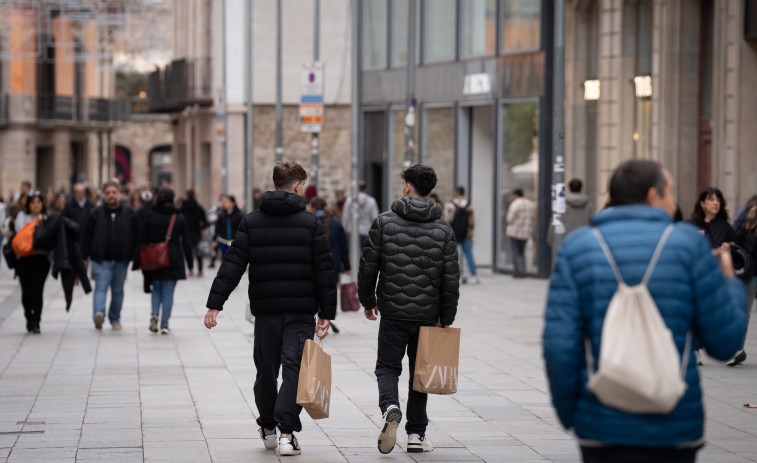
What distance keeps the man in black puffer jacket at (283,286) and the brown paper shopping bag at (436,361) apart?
0.60m

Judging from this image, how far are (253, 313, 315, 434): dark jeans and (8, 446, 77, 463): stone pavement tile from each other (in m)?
1.20

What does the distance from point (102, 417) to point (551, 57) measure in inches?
666

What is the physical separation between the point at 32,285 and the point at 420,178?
28.2ft

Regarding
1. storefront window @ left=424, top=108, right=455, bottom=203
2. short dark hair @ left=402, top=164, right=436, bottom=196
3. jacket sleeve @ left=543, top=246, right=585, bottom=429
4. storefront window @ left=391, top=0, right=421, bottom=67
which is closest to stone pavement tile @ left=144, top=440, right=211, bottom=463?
short dark hair @ left=402, top=164, right=436, bottom=196

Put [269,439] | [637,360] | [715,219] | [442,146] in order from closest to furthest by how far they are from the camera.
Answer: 1. [637,360]
2. [269,439]
3. [715,219]
4. [442,146]

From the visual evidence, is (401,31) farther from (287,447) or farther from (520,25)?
(287,447)

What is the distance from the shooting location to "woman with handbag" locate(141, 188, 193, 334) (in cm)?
1578

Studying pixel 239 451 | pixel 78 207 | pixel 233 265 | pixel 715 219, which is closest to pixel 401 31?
pixel 78 207

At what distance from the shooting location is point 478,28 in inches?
1091

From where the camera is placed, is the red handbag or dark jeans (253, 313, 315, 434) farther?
the red handbag

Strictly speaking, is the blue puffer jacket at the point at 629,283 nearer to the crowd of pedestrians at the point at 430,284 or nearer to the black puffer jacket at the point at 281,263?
the crowd of pedestrians at the point at 430,284

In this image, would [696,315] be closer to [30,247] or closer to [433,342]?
[433,342]

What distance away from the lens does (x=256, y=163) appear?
40.2 m

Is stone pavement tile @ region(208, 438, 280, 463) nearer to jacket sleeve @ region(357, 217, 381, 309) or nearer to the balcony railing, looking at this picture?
jacket sleeve @ region(357, 217, 381, 309)
